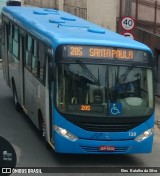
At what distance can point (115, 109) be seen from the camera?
10945mm

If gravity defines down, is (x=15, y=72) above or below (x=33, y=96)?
below

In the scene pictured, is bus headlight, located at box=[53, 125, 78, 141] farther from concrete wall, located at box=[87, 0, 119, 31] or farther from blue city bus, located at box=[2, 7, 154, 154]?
concrete wall, located at box=[87, 0, 119, 31]

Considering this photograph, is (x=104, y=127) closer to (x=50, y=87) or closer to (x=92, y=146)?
(x=92, y=146)

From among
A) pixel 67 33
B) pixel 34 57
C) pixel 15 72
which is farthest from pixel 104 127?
pixel 15 72

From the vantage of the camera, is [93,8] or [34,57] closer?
[34,57]

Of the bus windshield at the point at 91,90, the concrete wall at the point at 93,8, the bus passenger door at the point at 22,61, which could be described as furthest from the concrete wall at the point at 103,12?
the bus windshield at the point at 91,90

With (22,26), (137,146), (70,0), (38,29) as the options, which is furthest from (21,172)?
(70,0)

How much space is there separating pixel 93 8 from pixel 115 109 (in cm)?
Result: 2042

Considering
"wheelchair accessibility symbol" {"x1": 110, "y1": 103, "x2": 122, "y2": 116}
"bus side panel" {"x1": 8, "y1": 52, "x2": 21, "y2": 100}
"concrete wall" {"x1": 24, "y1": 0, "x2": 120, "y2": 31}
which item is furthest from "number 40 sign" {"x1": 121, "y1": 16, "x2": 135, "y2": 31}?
"concrete wall" {"x1": 24, "y1": 0, "x2": 120, "y2": 31}

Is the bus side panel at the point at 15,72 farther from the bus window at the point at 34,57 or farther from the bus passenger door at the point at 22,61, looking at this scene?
the bus window at the point at 34,57

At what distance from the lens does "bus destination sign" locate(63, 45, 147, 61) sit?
35.9ft

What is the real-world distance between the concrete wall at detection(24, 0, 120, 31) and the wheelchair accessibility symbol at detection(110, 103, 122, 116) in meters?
17.6

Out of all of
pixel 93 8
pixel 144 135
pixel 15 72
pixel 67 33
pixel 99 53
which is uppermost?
pixel 67 33

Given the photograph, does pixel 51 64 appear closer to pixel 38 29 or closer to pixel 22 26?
pixel 38 29
